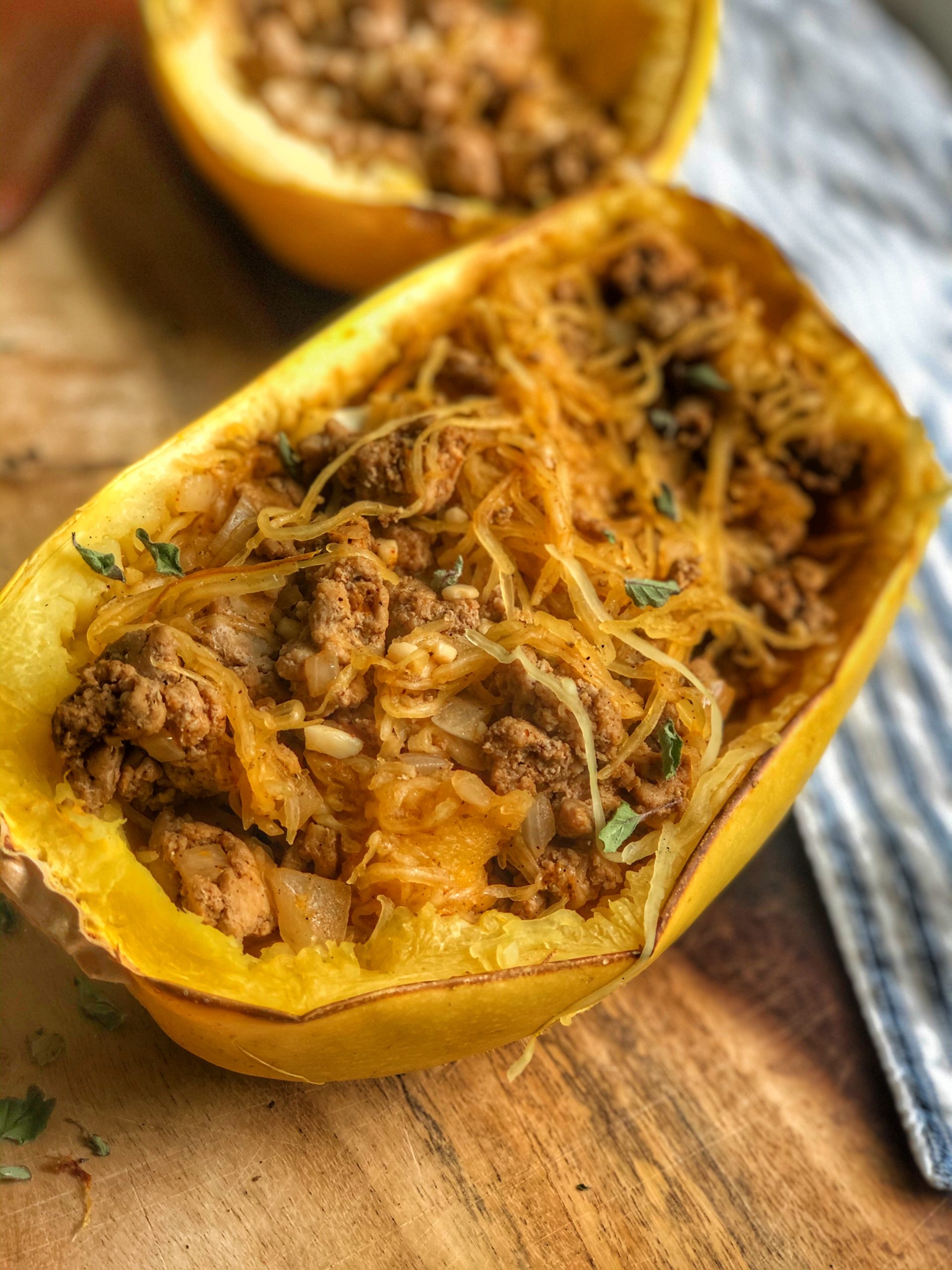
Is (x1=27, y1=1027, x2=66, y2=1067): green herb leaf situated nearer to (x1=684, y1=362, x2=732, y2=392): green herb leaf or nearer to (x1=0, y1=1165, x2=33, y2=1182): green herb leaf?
(x1=0, y1=1165, x2=33, y2=1182): green herb leaf

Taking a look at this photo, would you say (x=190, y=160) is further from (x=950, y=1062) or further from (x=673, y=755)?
(x=950, y=1062)

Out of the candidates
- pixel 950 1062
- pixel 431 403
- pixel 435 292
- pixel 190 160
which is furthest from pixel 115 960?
pixel 190 160

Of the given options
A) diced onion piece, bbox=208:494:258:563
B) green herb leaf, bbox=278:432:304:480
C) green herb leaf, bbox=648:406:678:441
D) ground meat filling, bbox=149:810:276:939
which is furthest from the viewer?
green herb leaf, bbox=648:406:678:441

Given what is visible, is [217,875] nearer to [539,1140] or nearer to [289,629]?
[289,629]

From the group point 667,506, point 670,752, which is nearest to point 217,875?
point 670,752

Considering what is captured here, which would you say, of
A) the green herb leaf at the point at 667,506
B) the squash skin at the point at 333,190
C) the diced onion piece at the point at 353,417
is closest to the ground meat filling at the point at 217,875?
the diced onion piece at the point at 353,417

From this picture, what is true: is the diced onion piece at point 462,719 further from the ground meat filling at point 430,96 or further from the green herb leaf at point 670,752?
the ground meat filling at point 430,96

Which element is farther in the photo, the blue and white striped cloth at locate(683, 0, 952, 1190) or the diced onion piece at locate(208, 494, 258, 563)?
the blue and white striped cloth at locate(683, 0, 952, 1190)

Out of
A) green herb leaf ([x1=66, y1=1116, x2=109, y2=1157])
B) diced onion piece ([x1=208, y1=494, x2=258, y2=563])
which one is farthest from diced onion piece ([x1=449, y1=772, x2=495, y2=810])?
green herb leaf ([x1=66, y1=1116, x2=109, y2=1157])
